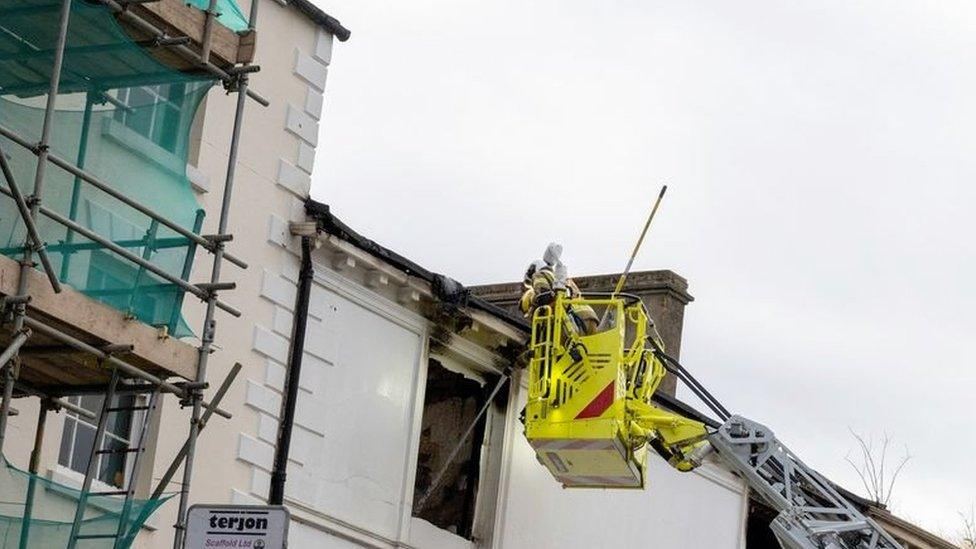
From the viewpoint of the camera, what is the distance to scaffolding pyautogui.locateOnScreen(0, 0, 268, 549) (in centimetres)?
1569

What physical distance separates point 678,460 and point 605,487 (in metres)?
0.89

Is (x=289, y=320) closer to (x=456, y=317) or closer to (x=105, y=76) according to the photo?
(x=456, y=317)

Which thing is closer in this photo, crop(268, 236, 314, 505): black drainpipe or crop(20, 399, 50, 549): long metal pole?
crop(20, 399, 50, 549): long metal pole

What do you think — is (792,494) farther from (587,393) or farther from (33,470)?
(33,470)

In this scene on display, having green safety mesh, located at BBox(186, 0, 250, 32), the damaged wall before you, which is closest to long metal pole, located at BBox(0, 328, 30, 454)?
green safety mesh, located at BBox(186, 0, 250, 32)

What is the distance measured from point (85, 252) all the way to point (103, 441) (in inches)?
162

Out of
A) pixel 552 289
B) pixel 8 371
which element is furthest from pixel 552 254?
pixel 8 371

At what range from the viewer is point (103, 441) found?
2017 cm

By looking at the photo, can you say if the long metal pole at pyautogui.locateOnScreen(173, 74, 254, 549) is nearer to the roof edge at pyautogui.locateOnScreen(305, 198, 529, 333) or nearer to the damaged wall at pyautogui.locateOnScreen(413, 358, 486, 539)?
the roof edge at pyautogui.locateOnScreen(305, 198, 529, 333)

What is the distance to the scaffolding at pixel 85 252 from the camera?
618 inches

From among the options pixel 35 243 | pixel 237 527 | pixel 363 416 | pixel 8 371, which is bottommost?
pixel 237 527

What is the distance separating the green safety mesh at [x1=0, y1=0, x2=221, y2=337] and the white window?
2747 millimetres

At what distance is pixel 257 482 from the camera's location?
21.6 meters

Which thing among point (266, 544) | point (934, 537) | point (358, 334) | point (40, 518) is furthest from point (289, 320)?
point (934, 537)
